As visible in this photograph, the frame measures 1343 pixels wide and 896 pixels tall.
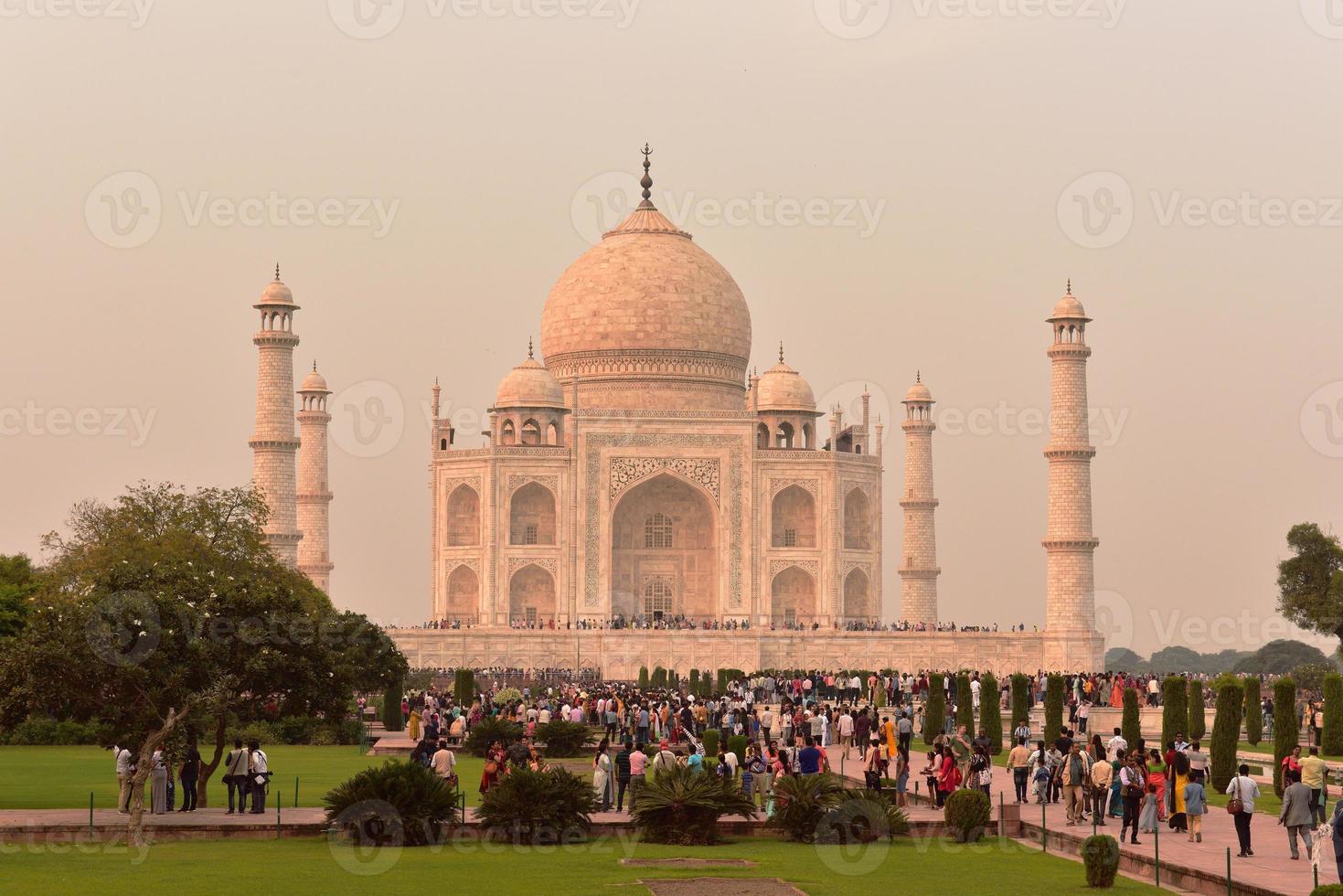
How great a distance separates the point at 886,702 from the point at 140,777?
21705 mm

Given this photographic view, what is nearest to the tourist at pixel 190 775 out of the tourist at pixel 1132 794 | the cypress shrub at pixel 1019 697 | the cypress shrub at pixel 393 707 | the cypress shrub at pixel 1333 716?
the tourist at pixel 1132 794

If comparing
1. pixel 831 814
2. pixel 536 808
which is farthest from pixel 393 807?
pixel 831 814

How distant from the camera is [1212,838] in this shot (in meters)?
19.0

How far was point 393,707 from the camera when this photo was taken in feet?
119

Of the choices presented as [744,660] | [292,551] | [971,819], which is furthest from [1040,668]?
[971,819]

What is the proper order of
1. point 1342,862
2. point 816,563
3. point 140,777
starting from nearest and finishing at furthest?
point 1342,862, point 140,777, point 816,563

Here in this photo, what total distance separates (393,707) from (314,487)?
62.0ft

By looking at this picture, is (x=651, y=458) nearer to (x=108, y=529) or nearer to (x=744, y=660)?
(x=744, y=660)

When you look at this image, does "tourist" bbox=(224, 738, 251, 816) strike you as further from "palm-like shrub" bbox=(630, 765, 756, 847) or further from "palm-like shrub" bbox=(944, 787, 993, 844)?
"palm-like shrub" bbox=(944, 787, 993, 844)

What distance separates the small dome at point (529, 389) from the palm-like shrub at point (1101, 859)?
39852 millimetres

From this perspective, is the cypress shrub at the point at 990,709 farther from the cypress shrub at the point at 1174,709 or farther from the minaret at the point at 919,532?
the minaret at the point at 919,532

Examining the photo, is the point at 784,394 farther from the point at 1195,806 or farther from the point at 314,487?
the point at 1195,806

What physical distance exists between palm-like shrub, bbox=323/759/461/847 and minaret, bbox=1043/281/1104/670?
3248cm

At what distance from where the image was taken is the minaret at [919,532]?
5594 centimetres
